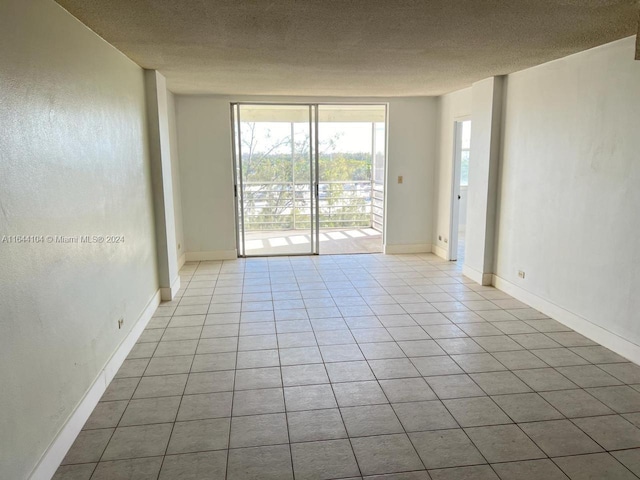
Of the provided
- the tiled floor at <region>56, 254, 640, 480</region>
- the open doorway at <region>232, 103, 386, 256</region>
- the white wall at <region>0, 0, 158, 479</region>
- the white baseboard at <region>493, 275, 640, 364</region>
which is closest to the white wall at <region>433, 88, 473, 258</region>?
the open doorway at <region>232, 103, 386, 256</region>

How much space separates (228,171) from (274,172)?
39.8 inches

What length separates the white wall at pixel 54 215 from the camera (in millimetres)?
1772

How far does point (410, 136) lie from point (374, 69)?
99.5 inches

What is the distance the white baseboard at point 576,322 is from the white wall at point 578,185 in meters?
0.02

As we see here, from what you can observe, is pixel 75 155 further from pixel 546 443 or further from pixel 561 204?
pixel 561 204

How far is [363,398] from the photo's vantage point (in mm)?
2699

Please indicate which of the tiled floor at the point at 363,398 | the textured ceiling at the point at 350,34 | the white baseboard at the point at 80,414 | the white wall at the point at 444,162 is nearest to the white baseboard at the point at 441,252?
the white wall at the point at 444,162

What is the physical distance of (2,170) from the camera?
Answer: 5.69 feet

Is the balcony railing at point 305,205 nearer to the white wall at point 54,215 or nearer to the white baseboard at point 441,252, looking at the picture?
the white baseboard at point 441,252

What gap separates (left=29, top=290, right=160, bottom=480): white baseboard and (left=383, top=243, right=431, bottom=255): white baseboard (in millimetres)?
3996

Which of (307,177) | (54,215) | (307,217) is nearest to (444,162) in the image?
(307,177)

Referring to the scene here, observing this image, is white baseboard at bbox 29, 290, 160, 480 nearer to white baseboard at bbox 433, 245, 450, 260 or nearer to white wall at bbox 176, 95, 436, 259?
white wall at bbox 176, 95, 436, 259

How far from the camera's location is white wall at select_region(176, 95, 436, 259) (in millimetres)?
6105

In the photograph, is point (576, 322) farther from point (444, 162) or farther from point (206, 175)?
point (206, 175)
